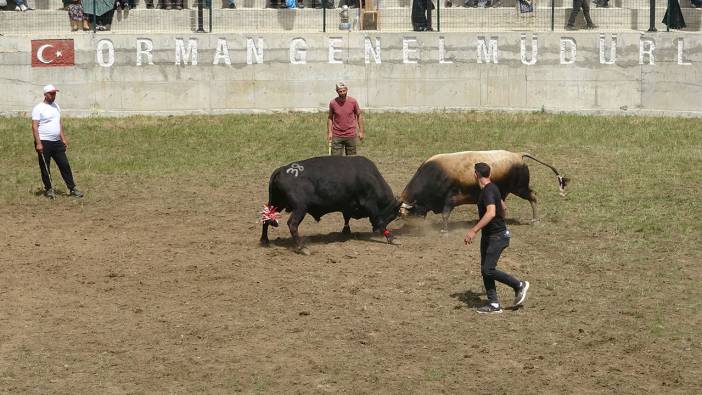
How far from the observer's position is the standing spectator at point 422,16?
28.7m

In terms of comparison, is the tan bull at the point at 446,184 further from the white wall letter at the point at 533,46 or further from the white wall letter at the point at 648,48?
the white wall letter at the point at 648,48

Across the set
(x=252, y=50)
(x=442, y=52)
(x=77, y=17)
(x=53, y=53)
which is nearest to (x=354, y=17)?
(x=442, y=52)

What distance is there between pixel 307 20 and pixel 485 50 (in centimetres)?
493

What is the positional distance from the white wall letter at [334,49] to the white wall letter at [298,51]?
627mm

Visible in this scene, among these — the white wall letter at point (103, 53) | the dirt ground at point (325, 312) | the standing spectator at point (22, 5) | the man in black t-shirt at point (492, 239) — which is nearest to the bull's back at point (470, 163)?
the dirt ground at point (325, 312)

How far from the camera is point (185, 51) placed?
27797 millimetres

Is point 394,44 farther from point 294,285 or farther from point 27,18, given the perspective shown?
point 294,285

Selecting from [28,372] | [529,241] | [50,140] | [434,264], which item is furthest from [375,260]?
[50,140]

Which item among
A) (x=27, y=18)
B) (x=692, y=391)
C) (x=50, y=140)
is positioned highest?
(x=27, y=18)

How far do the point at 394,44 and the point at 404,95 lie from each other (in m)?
1.30

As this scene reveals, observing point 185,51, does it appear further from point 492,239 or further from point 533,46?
point 492,239

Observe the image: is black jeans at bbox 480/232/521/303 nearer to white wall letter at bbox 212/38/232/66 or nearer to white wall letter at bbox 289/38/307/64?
white wall letter at bbox 289/38/307/64

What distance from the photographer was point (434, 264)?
614 inches

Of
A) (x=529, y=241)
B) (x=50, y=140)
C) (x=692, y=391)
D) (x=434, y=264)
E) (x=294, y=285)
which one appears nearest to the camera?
(x=692, y=391)
